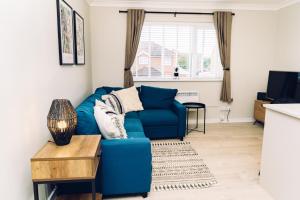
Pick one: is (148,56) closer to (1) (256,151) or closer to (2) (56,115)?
(1) (256,151)

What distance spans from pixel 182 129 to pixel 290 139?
1.93m

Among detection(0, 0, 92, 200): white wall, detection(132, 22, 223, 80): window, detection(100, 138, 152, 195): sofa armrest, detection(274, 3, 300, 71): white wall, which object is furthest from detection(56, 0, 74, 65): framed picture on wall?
detection(274, 3, 300, 71): white wall

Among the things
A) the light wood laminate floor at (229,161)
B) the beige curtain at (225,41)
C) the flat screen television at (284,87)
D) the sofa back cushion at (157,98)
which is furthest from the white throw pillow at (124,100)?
the flat screen television at (284,87)

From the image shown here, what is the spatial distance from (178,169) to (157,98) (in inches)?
64.9

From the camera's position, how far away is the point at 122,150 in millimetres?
2104

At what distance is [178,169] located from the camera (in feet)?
9.36

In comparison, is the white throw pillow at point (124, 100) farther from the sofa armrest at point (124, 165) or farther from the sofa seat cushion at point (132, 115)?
the sofa armrest at point (124, 165)

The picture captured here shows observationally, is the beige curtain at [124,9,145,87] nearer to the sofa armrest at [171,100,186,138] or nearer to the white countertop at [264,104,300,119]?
the sofa armrest at [171,100,186,138]

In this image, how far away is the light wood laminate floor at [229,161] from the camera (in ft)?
7.61

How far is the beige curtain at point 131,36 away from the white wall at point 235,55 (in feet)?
0.46

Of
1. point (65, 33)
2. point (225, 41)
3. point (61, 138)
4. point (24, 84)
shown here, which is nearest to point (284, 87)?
point (225, 41)

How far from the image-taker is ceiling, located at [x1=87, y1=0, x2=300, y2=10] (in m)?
4.31

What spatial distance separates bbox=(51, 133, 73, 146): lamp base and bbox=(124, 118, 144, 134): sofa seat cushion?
1163mm

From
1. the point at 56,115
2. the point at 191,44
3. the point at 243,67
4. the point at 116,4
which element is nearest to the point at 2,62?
the point at 56,115
